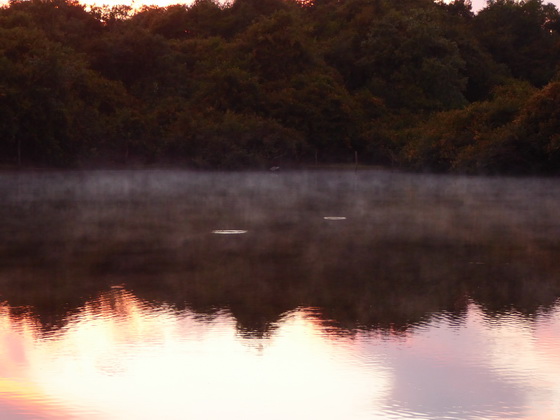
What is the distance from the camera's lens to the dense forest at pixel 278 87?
2517 inches

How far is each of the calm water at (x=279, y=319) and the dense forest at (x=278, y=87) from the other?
131ft

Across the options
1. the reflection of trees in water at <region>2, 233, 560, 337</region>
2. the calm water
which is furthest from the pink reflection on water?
the reflection of trees in water at <region>2, 233, 560, 337</region>

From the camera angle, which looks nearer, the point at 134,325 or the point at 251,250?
the point at 134,325

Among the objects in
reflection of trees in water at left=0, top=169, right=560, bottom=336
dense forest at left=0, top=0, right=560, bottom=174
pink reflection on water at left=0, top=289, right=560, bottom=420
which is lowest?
reflection of trees in water at left=0, top=169, right=560, bottom=336

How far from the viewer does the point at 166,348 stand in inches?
399

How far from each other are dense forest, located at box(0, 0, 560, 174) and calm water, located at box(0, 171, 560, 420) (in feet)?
131

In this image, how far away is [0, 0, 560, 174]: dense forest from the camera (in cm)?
6394

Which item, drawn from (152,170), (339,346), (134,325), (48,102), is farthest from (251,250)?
(152,170)

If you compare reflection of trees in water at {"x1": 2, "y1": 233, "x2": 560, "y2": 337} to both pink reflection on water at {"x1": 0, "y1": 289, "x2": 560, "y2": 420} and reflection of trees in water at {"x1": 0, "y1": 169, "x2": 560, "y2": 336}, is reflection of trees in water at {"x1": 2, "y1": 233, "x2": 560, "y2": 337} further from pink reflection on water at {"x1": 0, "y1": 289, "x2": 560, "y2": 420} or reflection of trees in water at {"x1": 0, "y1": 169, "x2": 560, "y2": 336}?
pink reflection on water at {"x1": 0, "y1": 289, "x2": 560, "y2": 420}

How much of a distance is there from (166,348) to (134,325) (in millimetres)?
1348

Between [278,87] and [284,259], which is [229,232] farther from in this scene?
A: [278,87]

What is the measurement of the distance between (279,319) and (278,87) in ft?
249

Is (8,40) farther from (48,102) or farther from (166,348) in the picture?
(166,348)

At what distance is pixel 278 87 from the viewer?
8675 centimetres
